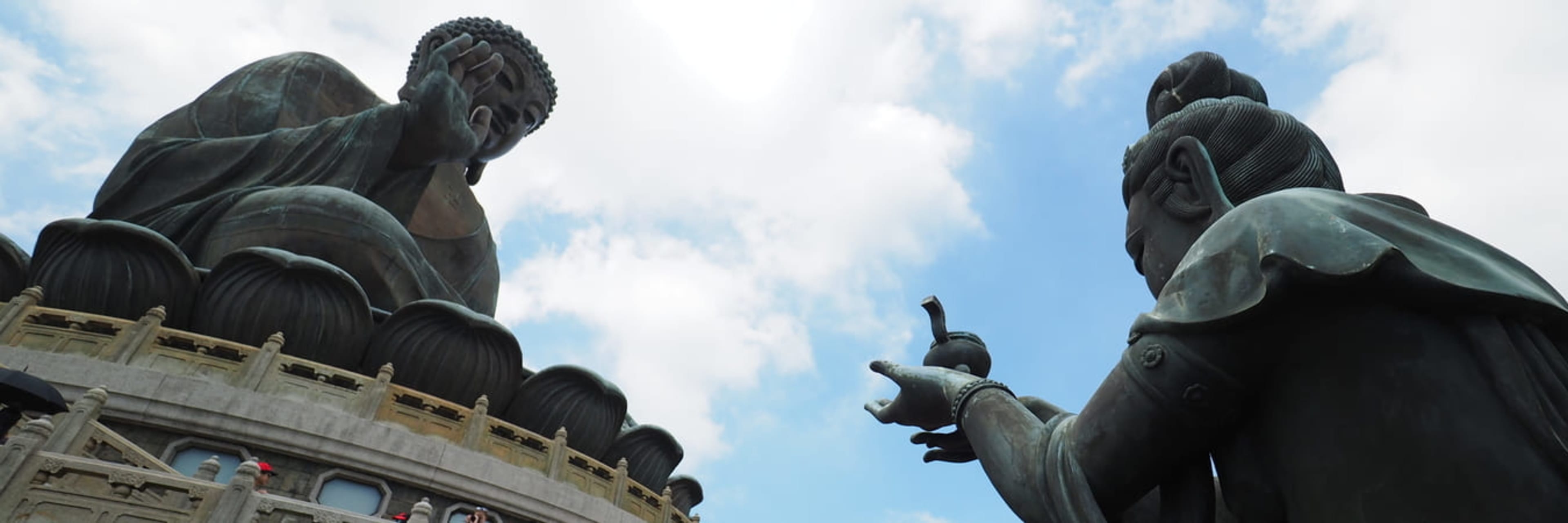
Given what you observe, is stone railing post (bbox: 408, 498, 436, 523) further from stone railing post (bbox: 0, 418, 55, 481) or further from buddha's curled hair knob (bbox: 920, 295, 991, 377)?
buddha's curled hair knob (bbox: 920, 295, 991, 377)

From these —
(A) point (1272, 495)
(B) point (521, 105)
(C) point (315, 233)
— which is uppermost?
(B) point (521, 105)

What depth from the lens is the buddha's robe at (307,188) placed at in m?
14.0

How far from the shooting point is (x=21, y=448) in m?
6.24

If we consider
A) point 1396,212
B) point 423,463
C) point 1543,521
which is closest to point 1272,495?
point 1543,521

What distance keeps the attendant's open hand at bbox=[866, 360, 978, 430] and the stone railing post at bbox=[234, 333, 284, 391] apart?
9.44 m

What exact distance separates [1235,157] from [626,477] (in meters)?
10.6

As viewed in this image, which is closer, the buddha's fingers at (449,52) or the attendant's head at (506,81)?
the buddha's fingers at (449,52)

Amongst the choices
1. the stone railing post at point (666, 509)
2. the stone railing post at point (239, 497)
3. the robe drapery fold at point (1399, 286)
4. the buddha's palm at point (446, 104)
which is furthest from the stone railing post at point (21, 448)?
the buddha's palm at point (446, 104)

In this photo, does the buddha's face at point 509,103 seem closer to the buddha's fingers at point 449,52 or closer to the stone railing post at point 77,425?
the buddha's fingers at point 449,52

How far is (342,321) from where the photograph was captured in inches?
480

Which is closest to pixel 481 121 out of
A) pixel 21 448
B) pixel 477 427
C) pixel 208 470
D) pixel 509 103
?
pixel 509 103

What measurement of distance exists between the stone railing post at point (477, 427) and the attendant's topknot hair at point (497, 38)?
441 inches

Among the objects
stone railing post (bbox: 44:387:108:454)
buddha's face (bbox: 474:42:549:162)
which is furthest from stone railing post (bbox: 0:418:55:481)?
buddha's face (bbox: 474:42:549:162)

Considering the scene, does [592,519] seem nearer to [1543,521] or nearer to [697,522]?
[697,522]
